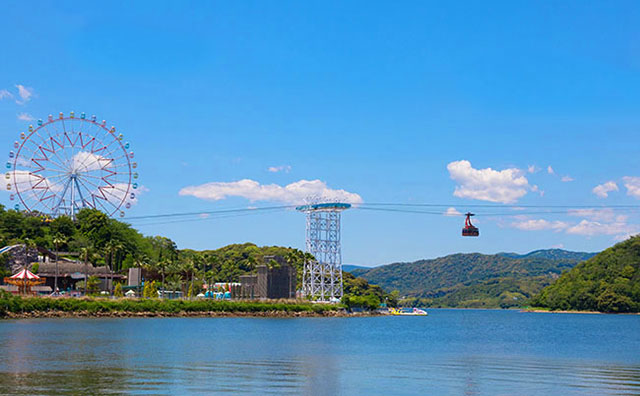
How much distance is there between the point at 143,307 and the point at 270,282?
44.4 metres

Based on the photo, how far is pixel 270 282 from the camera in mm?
156625

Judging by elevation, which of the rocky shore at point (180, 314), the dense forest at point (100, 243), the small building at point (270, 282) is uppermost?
the dense forest at point (100, 243)

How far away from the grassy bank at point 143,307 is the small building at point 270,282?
6.82m

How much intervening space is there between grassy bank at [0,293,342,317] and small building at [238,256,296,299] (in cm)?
682

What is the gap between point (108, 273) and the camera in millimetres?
138125

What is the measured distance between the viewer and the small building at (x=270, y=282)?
15638 cm

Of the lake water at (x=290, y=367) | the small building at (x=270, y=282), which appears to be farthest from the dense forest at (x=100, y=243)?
the lake water at (x=290, y=367)

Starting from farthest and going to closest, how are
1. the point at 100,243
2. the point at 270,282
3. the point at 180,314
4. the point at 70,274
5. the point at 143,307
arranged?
the point at 100,243 → the point at 270,282 → the point at 70,274 → the point at 180,314 → the point at 143,307

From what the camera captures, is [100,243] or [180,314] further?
[100,243]

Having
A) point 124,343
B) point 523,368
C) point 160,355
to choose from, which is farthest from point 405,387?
point 124,343

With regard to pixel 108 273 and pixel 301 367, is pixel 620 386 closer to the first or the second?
pixel 301 367

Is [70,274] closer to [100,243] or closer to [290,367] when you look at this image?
[100,243]

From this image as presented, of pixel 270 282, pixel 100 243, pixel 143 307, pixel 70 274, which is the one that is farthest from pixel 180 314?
pixel 100 243

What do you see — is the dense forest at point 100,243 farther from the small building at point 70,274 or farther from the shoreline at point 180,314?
the shoreline at point 180,314
